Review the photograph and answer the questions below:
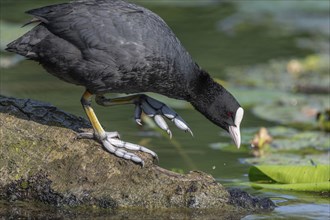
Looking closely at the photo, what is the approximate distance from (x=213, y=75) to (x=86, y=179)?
4.82 meters

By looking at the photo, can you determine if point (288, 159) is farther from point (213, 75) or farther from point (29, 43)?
point (213, 75)

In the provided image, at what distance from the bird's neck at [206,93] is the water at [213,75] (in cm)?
59

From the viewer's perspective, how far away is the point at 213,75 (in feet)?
33.1

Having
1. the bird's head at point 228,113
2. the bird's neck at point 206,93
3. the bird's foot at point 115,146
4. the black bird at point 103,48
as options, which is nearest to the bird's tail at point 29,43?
the black bird at point 103,48

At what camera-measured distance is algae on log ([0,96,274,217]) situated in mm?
5461

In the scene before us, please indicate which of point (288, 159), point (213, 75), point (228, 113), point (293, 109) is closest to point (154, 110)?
point (228, 113)

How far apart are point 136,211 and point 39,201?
65 cm

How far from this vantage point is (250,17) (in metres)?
13.5

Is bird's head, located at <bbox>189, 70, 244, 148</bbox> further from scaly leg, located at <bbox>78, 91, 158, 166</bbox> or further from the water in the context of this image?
scaly leg, located at <bbox>78, 91, 158, 166</bbox>

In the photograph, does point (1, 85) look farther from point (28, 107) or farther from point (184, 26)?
point (184, 26)

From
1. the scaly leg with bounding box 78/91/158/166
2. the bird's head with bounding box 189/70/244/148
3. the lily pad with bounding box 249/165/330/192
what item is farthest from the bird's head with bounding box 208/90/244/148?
the scaly leg with bounding box 78/91/158/166

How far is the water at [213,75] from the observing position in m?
6.75

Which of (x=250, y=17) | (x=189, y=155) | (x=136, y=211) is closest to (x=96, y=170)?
(x=136, y=211)

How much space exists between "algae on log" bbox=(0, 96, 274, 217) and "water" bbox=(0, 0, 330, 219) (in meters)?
0.37
